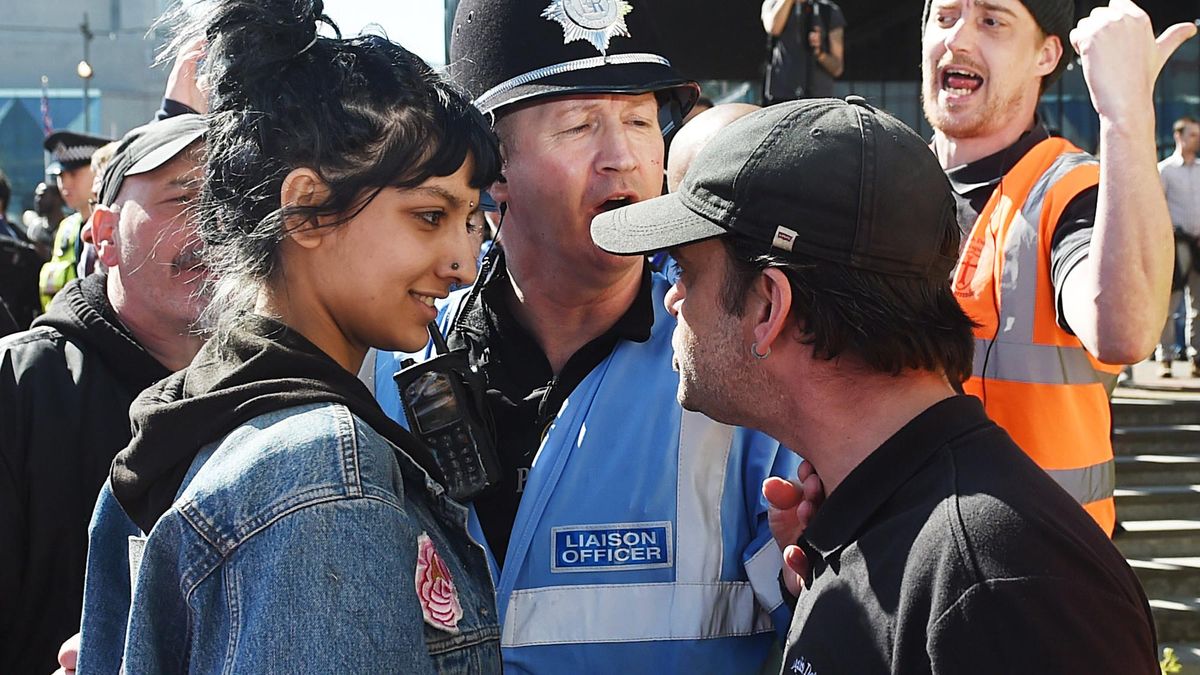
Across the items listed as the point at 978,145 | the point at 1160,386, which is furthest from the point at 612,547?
the point at 1160,386

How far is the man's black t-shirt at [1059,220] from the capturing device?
9.23 ft

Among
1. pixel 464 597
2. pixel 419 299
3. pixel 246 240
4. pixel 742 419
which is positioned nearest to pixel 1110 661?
pixel 742 419

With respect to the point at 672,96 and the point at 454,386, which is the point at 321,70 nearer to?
the point at 454,386

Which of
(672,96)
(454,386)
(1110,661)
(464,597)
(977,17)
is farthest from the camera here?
(977,17)

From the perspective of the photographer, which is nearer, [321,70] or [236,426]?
[236,426]

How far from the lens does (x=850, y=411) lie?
1.73 m

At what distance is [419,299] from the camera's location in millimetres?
1774

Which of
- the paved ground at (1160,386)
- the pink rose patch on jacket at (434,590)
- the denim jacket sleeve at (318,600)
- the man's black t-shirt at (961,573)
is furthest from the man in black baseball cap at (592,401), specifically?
the paved ground at (1160,386)

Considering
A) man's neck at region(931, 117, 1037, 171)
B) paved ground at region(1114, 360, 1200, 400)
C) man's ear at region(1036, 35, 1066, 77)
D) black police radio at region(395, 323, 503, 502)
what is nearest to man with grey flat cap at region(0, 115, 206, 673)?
black police radio at region(395, 323, 503, 502)

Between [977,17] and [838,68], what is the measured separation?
478cm

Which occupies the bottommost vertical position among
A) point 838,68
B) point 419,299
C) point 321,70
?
point 838,68

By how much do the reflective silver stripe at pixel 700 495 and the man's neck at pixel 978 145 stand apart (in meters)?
1.44

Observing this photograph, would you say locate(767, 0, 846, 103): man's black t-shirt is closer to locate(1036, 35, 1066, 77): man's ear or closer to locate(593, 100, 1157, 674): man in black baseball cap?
locate(1036, 35, 1066, 77): man's ear

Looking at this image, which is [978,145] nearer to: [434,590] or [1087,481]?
[1087,481]
